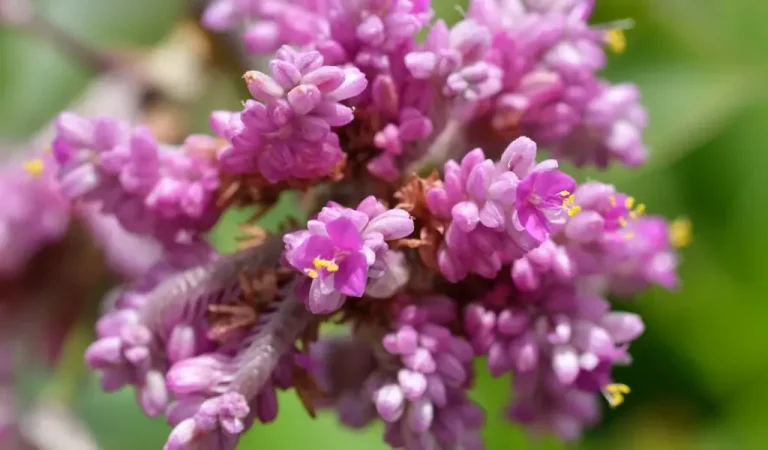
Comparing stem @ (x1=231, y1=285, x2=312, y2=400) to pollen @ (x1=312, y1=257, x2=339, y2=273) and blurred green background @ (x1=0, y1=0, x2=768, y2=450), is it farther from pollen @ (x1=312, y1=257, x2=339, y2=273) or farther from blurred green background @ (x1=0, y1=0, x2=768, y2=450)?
blurred green background @ (x1=0, y1=0, x2=768, y2=450)

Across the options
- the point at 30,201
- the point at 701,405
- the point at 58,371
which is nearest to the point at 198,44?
the point at 30,201

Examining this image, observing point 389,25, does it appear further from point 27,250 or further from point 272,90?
point 27,250

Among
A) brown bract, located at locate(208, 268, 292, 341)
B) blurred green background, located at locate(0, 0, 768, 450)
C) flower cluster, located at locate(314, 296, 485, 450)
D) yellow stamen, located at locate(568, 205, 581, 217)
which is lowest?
blurred green background, located at locate(0, 0, 768, 450)

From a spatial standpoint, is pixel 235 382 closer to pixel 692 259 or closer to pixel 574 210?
pixel 574 210

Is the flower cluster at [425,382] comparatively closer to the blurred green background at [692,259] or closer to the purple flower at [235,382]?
the purple flower at [235,382]

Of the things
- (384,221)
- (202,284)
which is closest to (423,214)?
(384,221)

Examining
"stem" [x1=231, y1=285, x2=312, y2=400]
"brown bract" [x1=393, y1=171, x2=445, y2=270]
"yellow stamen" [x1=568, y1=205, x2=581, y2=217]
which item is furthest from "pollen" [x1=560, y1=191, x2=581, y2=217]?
"stem" [x1=231, y1=285, x2=312, y2=400]
